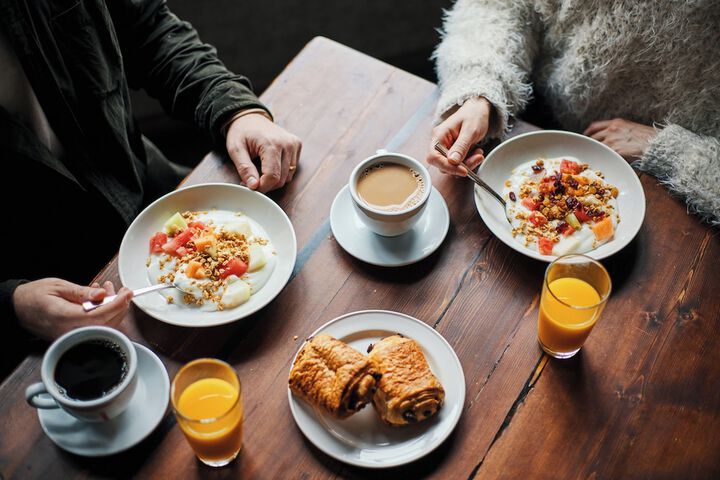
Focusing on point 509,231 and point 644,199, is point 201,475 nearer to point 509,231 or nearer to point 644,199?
point 509,231

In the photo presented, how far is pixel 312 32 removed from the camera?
285 cm

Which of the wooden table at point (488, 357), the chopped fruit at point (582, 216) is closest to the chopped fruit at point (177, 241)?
the wooden table at point (488, 357)

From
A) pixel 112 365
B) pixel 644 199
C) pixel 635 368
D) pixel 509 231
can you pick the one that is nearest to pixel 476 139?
pixel 509 231

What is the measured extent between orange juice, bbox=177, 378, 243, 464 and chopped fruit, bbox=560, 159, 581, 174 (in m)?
0.90

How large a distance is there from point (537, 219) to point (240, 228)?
0.66 meters

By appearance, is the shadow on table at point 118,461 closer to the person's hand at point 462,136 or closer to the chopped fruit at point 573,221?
the person's hand at point 462,136

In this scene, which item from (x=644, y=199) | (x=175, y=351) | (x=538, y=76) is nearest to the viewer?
(x=175, y=351)

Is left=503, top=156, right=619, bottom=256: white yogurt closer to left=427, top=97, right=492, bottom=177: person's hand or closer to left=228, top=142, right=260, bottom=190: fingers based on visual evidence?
left=427, top=97, right=492, bottom=177: person's hand

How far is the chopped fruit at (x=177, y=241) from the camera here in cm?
129

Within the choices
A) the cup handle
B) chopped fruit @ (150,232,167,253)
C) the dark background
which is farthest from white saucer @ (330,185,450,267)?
the dark background

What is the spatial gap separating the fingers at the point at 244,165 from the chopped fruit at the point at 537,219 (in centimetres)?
63

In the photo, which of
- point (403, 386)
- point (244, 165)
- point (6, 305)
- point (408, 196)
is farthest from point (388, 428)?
point (6, 305)

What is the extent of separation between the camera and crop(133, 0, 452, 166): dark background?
265 cm

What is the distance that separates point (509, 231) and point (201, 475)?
0.80m
